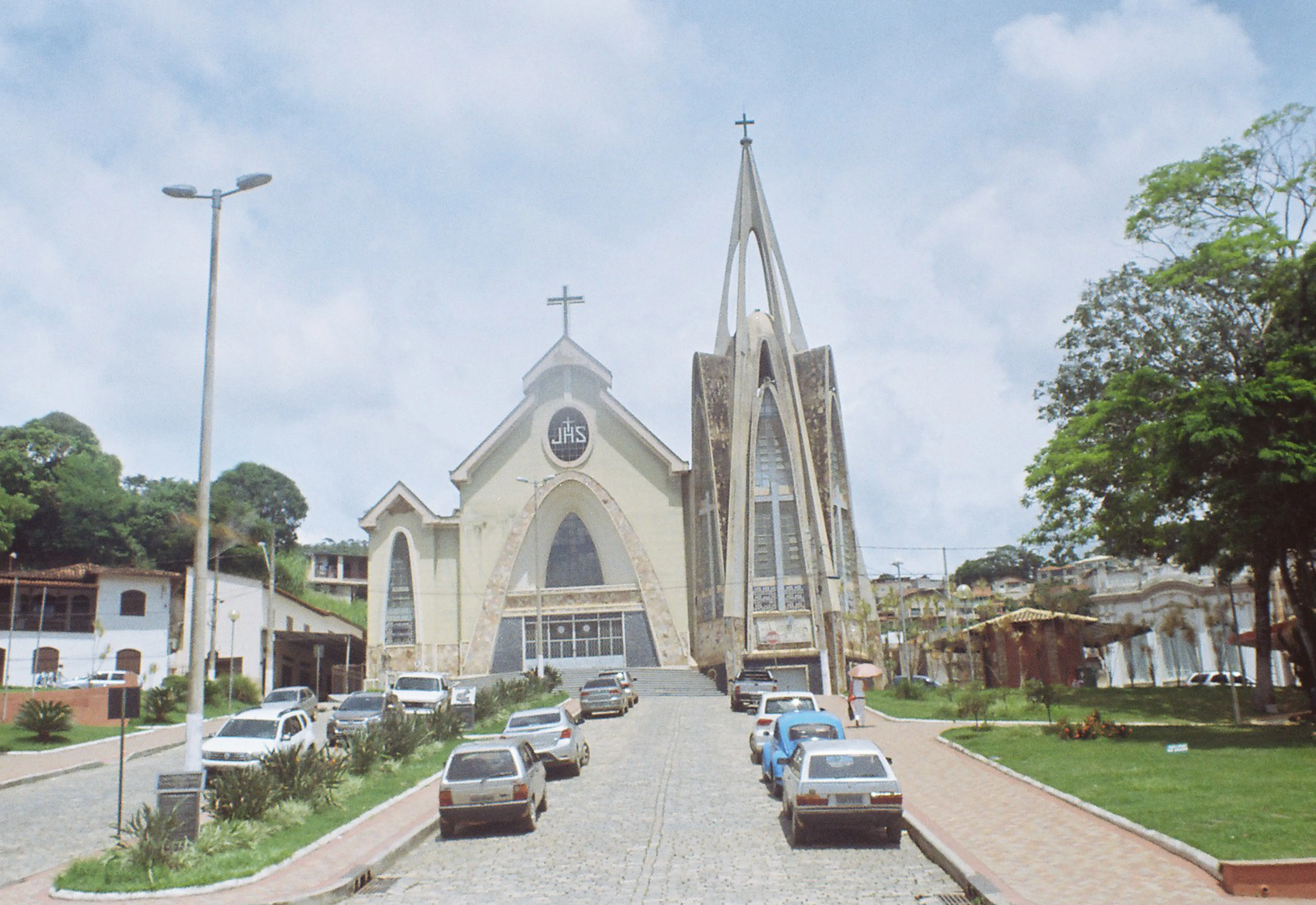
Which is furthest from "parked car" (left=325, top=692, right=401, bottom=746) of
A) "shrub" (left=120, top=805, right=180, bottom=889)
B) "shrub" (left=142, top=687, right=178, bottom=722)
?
"shrub" (left=120, top=805, right=180, bottom=889)

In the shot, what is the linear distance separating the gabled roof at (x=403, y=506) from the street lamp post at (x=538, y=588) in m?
4.82

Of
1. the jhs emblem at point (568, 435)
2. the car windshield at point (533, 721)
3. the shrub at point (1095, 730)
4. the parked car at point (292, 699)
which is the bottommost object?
the shrub at point (1095, 730)

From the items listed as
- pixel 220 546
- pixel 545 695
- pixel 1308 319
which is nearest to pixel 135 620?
pixel 220 546

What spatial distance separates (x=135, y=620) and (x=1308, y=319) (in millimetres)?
43921

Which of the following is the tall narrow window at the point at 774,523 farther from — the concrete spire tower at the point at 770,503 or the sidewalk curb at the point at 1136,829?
the sidewalk curb at the point at 1136,829

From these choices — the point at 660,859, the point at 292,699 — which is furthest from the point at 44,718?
the point at 660,859

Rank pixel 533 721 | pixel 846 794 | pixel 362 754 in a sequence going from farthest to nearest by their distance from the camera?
pixel 533 721, pixel 362 754, pixel 846 794

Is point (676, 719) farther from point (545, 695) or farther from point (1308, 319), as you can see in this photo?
point (1308, 319)

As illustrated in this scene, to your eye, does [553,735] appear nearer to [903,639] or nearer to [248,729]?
[248,729]

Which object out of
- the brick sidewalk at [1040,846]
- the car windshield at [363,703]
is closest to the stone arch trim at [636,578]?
the car windshield at [363,703]

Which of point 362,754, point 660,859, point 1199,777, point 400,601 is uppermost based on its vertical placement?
point 400,601

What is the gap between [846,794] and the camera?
13227 millimetres

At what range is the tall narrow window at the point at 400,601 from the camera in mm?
52719

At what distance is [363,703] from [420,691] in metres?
5.23
